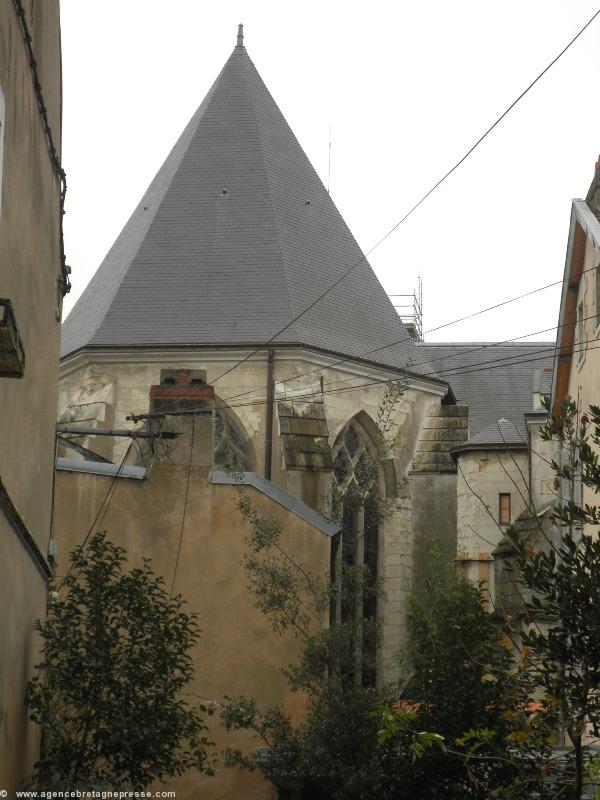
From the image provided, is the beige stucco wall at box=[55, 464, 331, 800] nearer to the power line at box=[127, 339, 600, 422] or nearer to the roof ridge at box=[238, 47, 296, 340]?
the power line at box=[127, 339, 600, 422]

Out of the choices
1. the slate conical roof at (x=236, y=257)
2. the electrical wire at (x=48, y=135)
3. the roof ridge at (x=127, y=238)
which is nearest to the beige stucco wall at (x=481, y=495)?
the slate conical roof at (x=236, y=257)

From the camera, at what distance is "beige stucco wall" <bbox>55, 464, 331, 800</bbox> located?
15.0 meters

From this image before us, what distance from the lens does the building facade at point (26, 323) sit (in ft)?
→ 27.3

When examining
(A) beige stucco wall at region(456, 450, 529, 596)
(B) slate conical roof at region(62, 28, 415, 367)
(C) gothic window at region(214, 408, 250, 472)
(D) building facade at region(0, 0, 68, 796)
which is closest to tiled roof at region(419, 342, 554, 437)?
(A) beige stucco wall at region(456, 450, 529, 596)

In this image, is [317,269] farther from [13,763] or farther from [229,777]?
[13,763]

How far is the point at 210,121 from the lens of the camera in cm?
2702

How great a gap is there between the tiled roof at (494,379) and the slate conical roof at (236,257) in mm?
4162

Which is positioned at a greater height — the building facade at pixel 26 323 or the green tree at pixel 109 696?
the building facade at pixel 26 323

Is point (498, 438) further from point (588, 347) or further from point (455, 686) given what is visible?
point (455, 686)

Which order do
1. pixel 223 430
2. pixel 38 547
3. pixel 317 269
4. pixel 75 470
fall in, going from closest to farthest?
pixel 38 547 → pixel 75 470 → pixel 223 430 → pixel 317 269

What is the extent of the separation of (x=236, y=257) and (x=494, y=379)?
319 inches

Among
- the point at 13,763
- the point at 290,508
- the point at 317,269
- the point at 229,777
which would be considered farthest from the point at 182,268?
the point at 13,763

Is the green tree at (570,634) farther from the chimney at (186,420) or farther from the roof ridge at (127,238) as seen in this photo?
the roof ridge at (127,238)

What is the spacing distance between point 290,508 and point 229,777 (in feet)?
9.72
